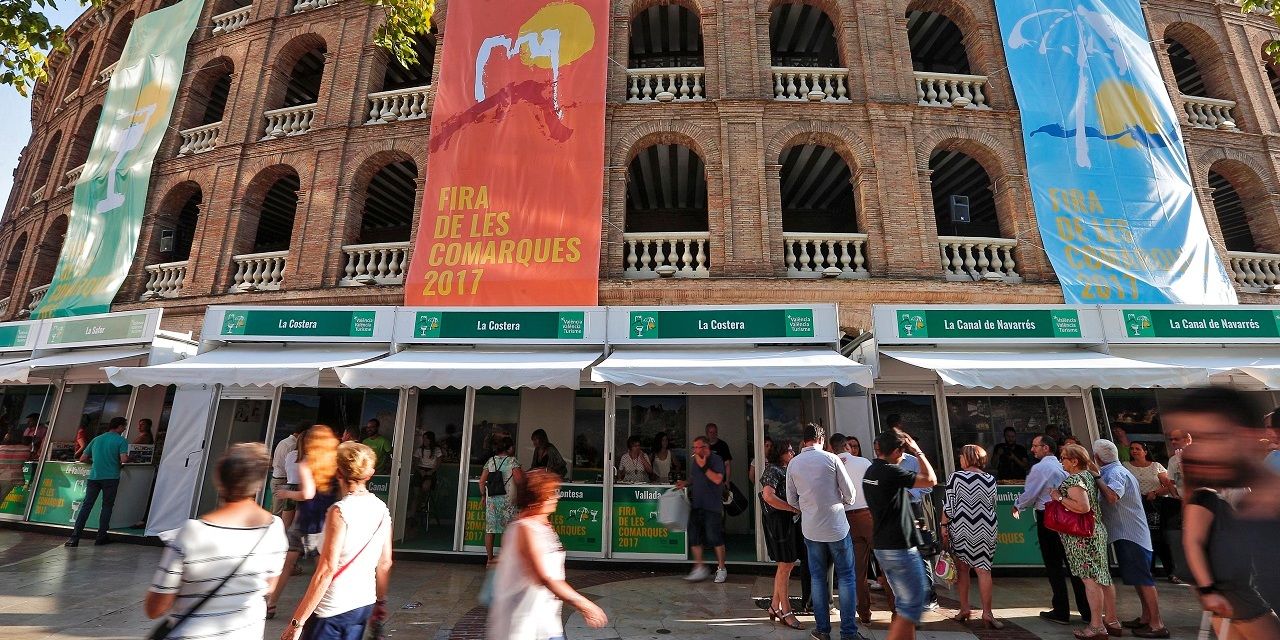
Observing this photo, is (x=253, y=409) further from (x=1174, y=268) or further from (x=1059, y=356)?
(x=1174, y=268)

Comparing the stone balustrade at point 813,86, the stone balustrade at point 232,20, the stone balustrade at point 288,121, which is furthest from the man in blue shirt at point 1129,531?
the stone balustrade at point 232,20

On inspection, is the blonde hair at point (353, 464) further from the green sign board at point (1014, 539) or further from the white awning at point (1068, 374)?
the green sign board at point (1014, 539)

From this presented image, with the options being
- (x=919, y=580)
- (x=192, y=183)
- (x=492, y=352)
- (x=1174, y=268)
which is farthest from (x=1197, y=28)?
(x=192, y=183)

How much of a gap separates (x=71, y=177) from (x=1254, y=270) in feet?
92.1

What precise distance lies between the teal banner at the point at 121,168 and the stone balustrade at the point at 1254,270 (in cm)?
2248

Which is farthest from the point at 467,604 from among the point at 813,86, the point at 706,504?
the point at 813,86

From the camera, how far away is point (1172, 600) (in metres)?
6.18

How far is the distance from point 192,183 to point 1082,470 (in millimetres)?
16955

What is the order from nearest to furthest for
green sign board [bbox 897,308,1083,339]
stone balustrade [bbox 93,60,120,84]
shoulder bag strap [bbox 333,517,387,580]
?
shoulder bag strap [bbox 333,517,387,580], green sign board [bbox 897,308,1083,339], stone balustrade [bbox 93,60,120,84]

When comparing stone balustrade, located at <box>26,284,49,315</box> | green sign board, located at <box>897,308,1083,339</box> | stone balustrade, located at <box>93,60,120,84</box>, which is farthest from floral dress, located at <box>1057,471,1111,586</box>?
stone balustrade, located at <box>93,60,120,84</box>

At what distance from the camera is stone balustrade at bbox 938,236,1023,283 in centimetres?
1020

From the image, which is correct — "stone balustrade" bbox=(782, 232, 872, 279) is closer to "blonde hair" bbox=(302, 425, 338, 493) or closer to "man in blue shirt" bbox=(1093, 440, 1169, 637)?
"man in blue shirt" bbox=(1093, 440, 1169, 637)

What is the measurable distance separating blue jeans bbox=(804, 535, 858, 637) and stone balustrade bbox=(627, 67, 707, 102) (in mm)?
9009

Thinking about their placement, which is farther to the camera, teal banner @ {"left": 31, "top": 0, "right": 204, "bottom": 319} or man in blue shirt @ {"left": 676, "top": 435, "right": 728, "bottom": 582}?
teal banner @ {"left": 31, "top": 0, "right": 204, "bottom": 319}
